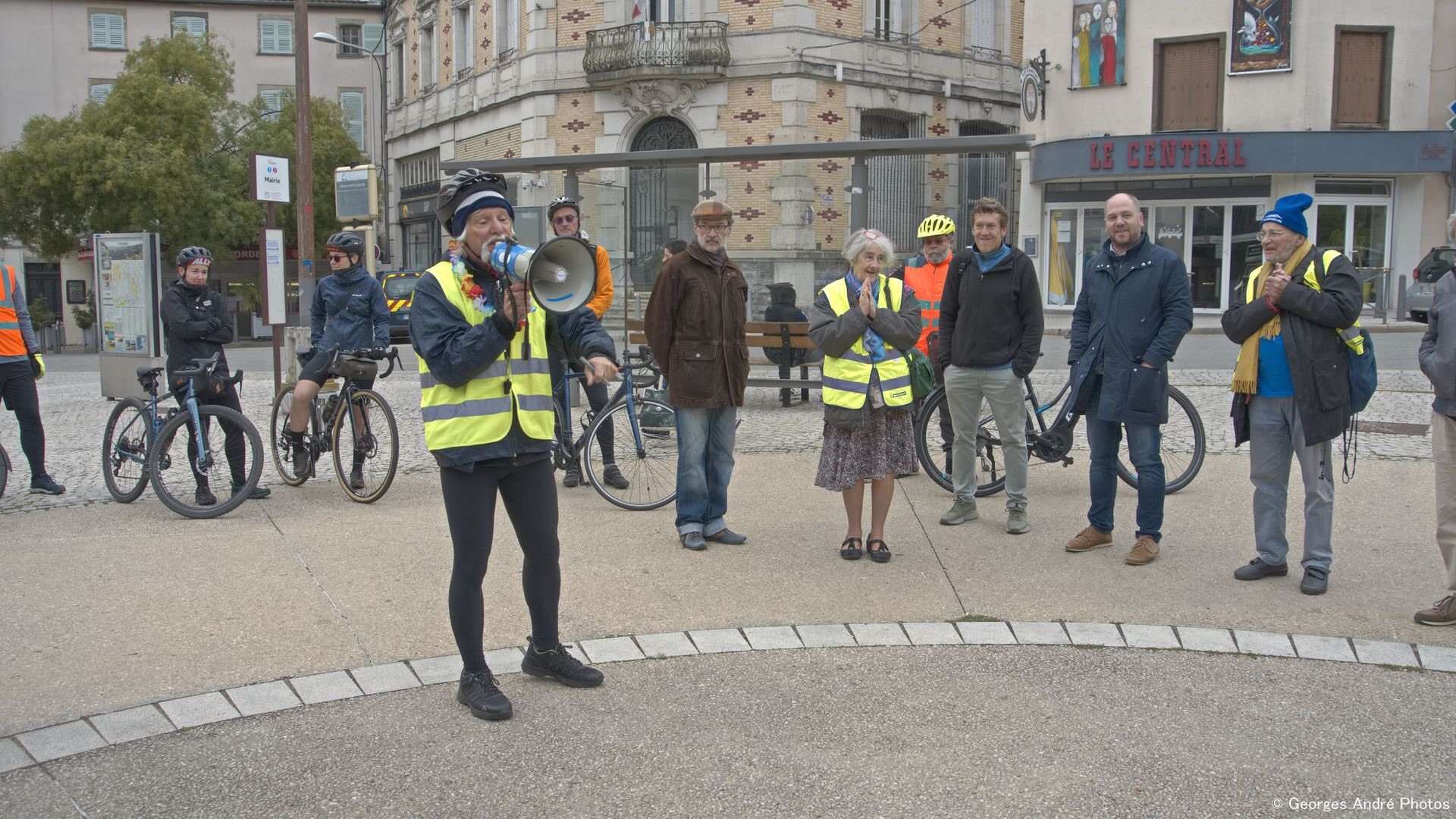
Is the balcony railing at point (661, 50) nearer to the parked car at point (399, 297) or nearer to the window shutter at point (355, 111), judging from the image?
the parked car at point (399, 297)

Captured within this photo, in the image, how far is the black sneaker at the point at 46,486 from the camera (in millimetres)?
8508

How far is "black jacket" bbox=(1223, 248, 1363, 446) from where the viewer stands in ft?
18.5

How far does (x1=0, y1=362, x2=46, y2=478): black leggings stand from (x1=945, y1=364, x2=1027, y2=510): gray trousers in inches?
238

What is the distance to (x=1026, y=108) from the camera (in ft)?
95.1

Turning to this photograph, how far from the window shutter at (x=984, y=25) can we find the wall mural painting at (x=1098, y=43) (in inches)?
104

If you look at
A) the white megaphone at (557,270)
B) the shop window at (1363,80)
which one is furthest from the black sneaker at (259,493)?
the shop window at (1363,80)

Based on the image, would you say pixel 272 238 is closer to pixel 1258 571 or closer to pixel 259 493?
pixel 259 493

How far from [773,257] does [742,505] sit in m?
4.35

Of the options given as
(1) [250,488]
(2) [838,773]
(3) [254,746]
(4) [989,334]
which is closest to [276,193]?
(1) [250,488]

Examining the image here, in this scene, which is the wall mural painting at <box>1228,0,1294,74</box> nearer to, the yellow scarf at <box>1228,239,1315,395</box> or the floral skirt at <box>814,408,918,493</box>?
the yellow scarf at <box>1228,239,1315,395</box>

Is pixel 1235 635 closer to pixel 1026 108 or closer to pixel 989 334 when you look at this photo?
pixel 989 334

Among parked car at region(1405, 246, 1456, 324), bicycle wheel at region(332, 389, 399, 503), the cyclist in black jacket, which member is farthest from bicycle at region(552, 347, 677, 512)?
parked car at region(1405, 246, 1456, 324)

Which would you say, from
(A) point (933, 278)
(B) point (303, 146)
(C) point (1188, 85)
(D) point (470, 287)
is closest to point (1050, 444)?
(A) point (933, 278)

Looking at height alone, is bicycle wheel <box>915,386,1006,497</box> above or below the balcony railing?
below
